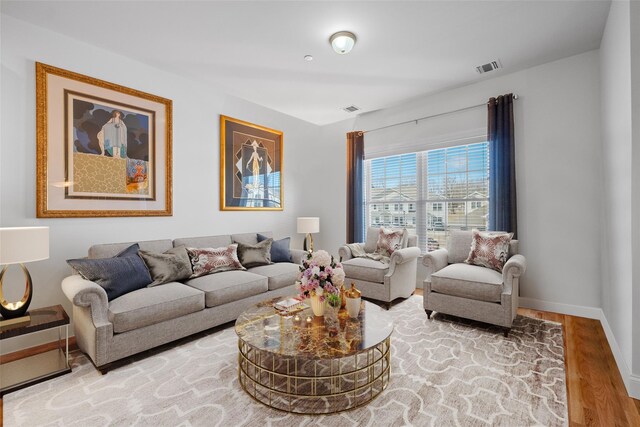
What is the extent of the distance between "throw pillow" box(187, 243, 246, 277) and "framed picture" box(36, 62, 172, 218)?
25.6 inches

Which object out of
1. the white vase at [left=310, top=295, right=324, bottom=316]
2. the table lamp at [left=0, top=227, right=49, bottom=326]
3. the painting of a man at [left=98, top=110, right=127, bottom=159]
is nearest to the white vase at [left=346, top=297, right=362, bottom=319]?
the white vase at [left=310, top=295, right=324, bottom=316]

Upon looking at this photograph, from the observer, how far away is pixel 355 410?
5.93 feet

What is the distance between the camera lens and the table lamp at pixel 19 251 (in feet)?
6.76

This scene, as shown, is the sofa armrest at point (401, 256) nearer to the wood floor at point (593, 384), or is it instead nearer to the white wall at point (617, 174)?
the wood floor at point (593, 384)

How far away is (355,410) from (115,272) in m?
2.19

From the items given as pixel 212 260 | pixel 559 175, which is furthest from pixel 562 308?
pixel 212 260

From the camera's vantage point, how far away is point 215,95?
4.06m

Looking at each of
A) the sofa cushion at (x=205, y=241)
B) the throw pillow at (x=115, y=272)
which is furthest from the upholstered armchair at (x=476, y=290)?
the throw pillow at (x=115, y=272)

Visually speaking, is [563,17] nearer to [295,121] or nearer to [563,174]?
[563,174]

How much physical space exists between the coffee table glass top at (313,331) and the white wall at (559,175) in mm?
2422

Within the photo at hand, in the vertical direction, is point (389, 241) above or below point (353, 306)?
above

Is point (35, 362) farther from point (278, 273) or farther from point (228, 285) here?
point (278, 273)

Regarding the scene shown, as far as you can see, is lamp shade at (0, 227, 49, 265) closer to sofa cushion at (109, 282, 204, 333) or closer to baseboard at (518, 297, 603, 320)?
sofa cushion at (109, 282, 204, 333)

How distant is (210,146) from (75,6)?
6.01 feet
